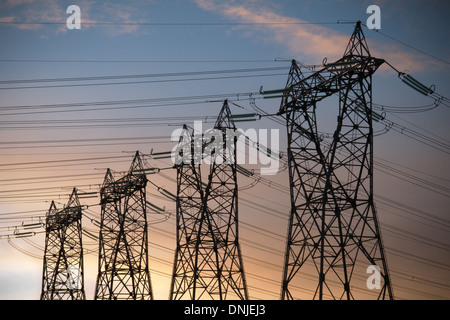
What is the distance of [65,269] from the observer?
57469 mm

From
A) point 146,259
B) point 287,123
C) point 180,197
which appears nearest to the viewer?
point 287,123

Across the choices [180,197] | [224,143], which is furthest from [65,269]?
[224,143]

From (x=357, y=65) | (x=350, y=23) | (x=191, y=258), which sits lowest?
(x=191, y=258)

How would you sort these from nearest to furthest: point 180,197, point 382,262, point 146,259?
point 382,262 → point 180,197 → point 146,259

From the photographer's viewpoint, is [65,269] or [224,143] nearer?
[224,143]

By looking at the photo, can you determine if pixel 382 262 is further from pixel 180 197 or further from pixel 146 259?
pixel 146 259

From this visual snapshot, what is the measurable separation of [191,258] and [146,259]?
9.99 metres
